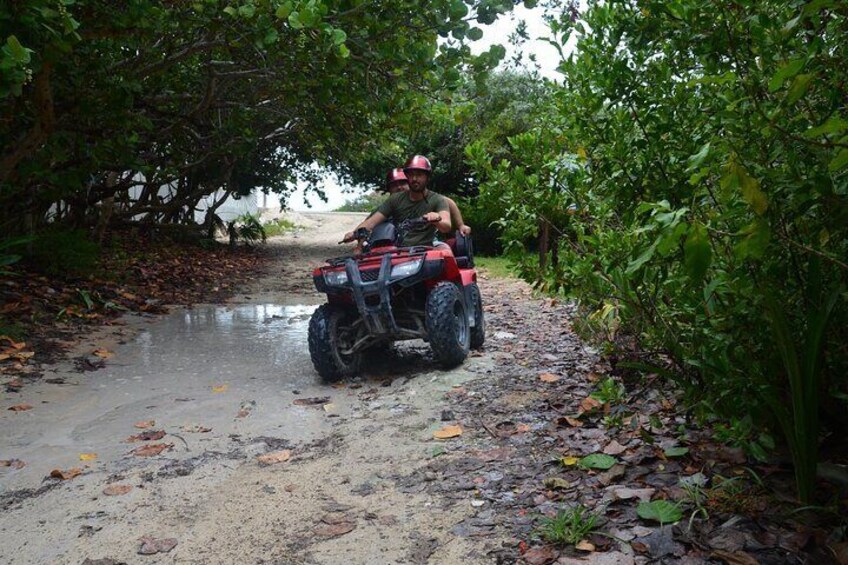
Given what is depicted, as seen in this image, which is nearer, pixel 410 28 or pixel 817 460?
pixel 817 460

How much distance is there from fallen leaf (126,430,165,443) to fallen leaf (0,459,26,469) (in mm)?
566

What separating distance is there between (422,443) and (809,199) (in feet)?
8.15

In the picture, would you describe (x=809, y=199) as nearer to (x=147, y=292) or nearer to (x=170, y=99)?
(x=170, y=99)

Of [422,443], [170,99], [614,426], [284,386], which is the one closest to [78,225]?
[170,99]

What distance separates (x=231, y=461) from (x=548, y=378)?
89.7 inches

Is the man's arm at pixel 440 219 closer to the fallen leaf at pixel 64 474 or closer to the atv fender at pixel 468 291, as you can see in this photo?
the atv fender at pixel 468 291

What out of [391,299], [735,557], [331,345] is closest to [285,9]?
[391,299]

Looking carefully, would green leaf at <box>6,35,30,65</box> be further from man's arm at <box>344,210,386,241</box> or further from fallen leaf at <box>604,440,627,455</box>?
fallen leaf at <box>604,440,627,455</box>

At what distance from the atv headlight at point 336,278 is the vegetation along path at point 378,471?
804 mm

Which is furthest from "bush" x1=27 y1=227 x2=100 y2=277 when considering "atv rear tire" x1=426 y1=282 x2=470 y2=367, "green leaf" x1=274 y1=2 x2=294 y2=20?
"atv rear tire" x1=426 y1=282 x2=470 y2=367

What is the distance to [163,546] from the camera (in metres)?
2.85

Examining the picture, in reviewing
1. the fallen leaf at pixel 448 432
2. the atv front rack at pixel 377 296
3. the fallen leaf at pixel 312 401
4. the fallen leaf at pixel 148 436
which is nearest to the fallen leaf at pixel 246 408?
the fallen leaf at pixel 312 401

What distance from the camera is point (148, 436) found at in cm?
428

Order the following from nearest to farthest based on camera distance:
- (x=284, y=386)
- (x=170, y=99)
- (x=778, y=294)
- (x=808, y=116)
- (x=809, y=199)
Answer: (x=809, y=199) < (x=808, y=116) < (x=778, y=294) < (x=284, y=386) < (x=170, y=99)
